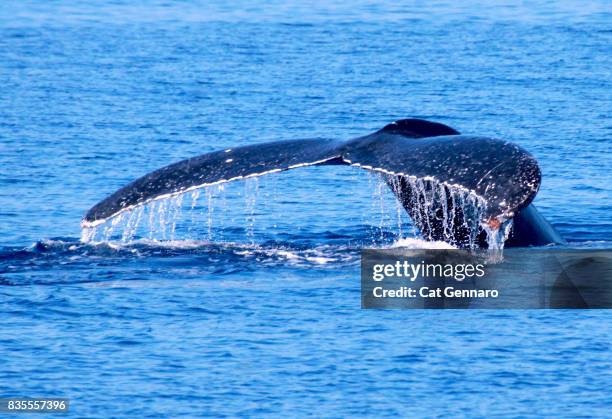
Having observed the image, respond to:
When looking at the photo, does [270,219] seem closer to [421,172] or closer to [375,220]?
[375,220]

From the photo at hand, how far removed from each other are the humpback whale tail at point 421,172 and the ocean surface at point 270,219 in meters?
0.75

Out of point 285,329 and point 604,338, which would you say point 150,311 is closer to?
point 285,329

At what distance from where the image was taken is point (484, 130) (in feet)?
73.6

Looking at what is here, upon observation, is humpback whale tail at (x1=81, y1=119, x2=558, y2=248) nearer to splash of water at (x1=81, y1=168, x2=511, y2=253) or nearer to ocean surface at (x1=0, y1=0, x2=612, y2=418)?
splash of water at (x1=81, y1=168, x2=511, y2=253)

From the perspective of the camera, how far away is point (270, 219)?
653 inches

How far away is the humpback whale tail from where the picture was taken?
9.83 metres

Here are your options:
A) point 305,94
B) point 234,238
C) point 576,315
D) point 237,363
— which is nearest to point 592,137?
point 305,94

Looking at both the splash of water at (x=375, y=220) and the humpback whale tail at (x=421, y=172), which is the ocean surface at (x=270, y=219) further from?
the humpback whale tail at (x=421, y=172)

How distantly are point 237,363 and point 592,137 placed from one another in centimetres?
1131

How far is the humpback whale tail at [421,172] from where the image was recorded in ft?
32.2

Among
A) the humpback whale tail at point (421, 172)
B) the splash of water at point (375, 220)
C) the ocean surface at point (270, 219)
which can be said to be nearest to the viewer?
the humpback whale tail at point (421, 172)

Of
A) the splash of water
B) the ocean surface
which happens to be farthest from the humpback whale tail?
the ocean surface

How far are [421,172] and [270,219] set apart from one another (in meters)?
5.97

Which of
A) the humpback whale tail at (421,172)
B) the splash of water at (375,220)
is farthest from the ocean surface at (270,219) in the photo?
the humpback whale tail at (421,172)
